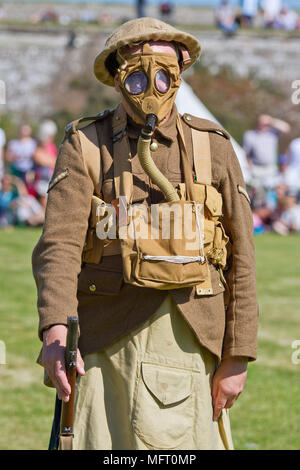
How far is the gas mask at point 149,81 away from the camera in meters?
3.15

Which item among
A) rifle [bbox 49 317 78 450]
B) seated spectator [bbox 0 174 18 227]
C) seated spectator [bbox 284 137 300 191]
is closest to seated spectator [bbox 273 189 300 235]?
seated spectator [bbox 284 137 300 191]

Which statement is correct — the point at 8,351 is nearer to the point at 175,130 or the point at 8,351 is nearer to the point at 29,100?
the point at 175,130

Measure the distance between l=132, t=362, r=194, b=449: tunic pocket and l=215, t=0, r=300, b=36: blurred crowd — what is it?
45.0 meters

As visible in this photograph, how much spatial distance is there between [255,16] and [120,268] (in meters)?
48.1

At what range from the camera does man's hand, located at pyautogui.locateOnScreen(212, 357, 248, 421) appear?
324 cm

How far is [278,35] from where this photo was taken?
47625 mm

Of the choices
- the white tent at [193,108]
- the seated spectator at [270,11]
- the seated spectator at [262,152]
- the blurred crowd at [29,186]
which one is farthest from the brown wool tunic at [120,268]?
the seated spectator at [270,11]

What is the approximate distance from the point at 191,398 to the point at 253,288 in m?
0.49

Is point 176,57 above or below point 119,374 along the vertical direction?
above

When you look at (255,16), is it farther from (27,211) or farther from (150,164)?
Result: (150,164)

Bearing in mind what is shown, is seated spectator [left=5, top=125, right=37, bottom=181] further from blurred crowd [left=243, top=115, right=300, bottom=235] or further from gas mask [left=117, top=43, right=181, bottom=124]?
gas mask [left=117, top=43, right=181, bottom=124]

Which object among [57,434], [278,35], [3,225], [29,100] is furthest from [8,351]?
[278,35]

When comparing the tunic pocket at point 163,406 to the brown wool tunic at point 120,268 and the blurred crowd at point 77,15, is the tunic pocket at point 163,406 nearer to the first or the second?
the brown wool tunic at point 120,268

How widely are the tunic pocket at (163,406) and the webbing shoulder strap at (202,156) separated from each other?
71 cm
